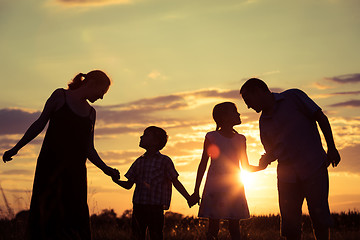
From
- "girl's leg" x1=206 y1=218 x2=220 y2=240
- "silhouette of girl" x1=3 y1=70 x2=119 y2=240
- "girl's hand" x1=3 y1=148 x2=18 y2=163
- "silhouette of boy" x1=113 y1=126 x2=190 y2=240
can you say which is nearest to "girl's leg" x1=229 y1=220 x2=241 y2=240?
"girl's leg" x1=206 y1=218 x2=220 y2=240

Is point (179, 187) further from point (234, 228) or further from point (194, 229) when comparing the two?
point (194, 229)

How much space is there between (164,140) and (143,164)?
18.7 inches

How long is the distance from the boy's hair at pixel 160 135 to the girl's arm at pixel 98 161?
1.01 metres

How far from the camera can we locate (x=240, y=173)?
24.0 ft

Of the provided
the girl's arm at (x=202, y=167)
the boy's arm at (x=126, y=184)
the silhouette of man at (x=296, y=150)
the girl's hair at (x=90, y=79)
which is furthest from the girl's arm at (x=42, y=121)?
the girl's arm at (x=202, y=167)

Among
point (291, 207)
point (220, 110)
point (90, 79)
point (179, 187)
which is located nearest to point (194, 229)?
point (179, 187)

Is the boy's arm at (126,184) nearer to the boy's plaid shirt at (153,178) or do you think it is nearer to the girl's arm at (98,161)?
the boy's plaid shirt at (153,178)

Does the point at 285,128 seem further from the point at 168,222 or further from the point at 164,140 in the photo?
the point at 168,222

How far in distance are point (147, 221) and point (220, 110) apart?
1.91 m

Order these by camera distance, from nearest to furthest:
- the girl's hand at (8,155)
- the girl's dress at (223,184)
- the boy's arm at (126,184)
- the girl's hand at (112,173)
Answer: the girl's hand at (8,155) < the girl's hand at (112,173) < the girl's dress at (223,184) < the boy's arm at (126,184)

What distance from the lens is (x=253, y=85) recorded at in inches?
245

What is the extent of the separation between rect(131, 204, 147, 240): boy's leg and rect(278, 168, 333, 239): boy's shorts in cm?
202

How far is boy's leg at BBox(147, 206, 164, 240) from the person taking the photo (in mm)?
7180

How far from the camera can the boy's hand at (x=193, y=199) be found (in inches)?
285
